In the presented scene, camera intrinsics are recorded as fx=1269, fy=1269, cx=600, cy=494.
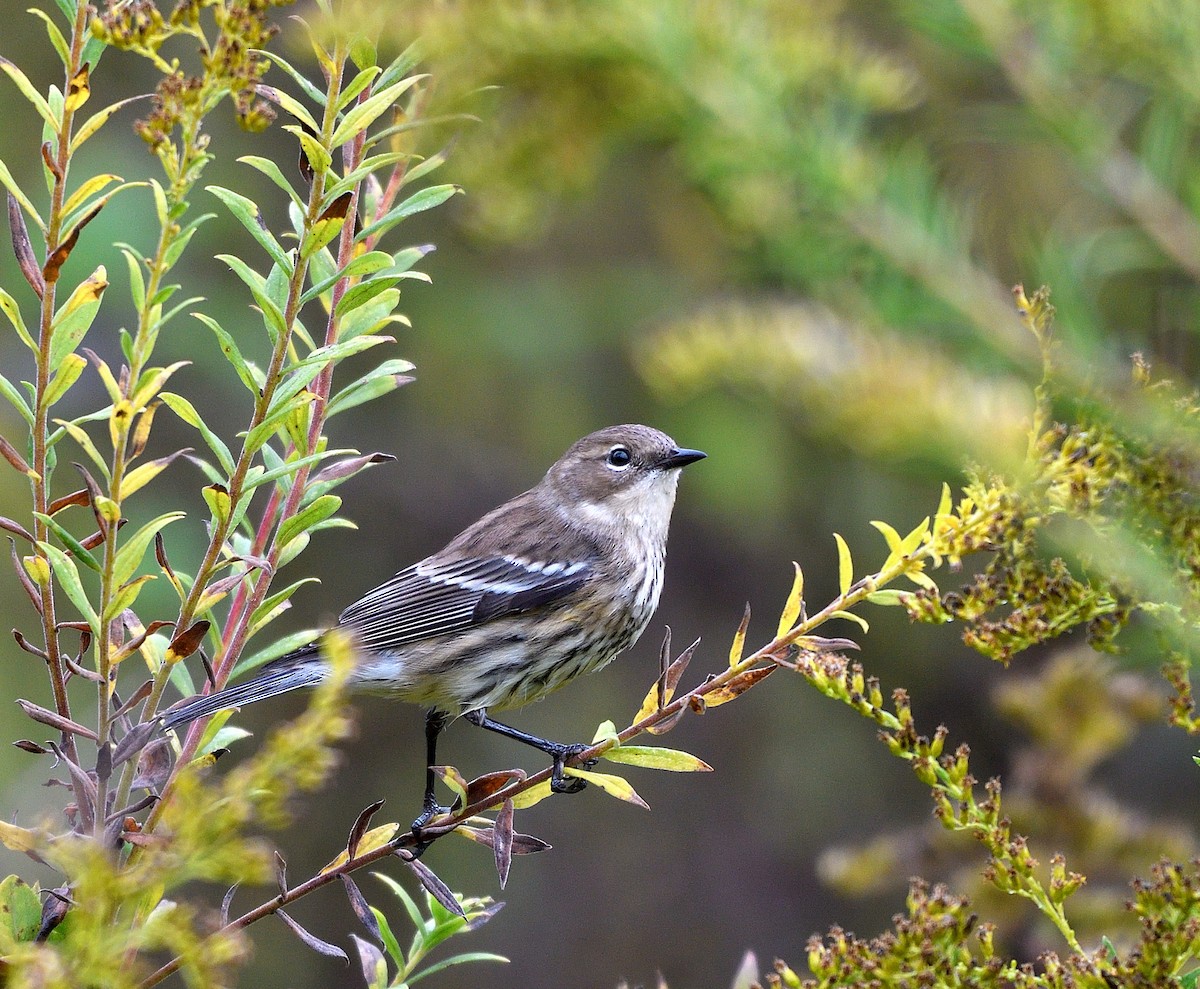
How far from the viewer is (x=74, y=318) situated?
4.16 feet

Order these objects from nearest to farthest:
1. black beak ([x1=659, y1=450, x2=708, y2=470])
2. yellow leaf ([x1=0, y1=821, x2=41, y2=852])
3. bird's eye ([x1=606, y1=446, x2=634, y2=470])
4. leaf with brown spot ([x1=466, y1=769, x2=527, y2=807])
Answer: yellow leaf ([x1=0, y1=821, x2=41, y2=852]), leaf with brown spot ([x1=466, y1=769, x2=527, y2=807]), black beak ([x1=659, y1=450, x2=708, y2=470]), bird's eye ([x1=606, y1=446, x2=634, y2=470])

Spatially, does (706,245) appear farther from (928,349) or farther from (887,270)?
(928,349)

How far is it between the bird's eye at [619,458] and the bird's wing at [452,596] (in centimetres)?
50

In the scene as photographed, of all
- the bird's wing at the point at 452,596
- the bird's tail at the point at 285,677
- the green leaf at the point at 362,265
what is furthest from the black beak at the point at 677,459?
the green leaf at the point at 362,265

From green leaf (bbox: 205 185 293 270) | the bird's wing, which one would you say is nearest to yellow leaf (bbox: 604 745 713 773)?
green leaf (bbox: 205 185 293 270)

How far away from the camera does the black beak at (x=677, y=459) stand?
3576mm

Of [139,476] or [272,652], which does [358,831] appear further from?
[139,476]

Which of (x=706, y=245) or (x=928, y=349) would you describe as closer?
(x=928, y=349)

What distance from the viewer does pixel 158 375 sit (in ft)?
3.90

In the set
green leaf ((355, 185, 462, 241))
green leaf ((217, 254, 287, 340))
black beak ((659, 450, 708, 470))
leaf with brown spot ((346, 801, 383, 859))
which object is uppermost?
green leaf ((355, 185, 462, 241))

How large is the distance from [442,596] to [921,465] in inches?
56.7

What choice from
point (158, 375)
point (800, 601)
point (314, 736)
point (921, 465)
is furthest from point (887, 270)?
point (314, 736)

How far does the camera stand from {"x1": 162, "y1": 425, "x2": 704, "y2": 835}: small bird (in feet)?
10.4

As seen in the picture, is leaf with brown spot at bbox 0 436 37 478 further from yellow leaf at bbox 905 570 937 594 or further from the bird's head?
the bird's head
